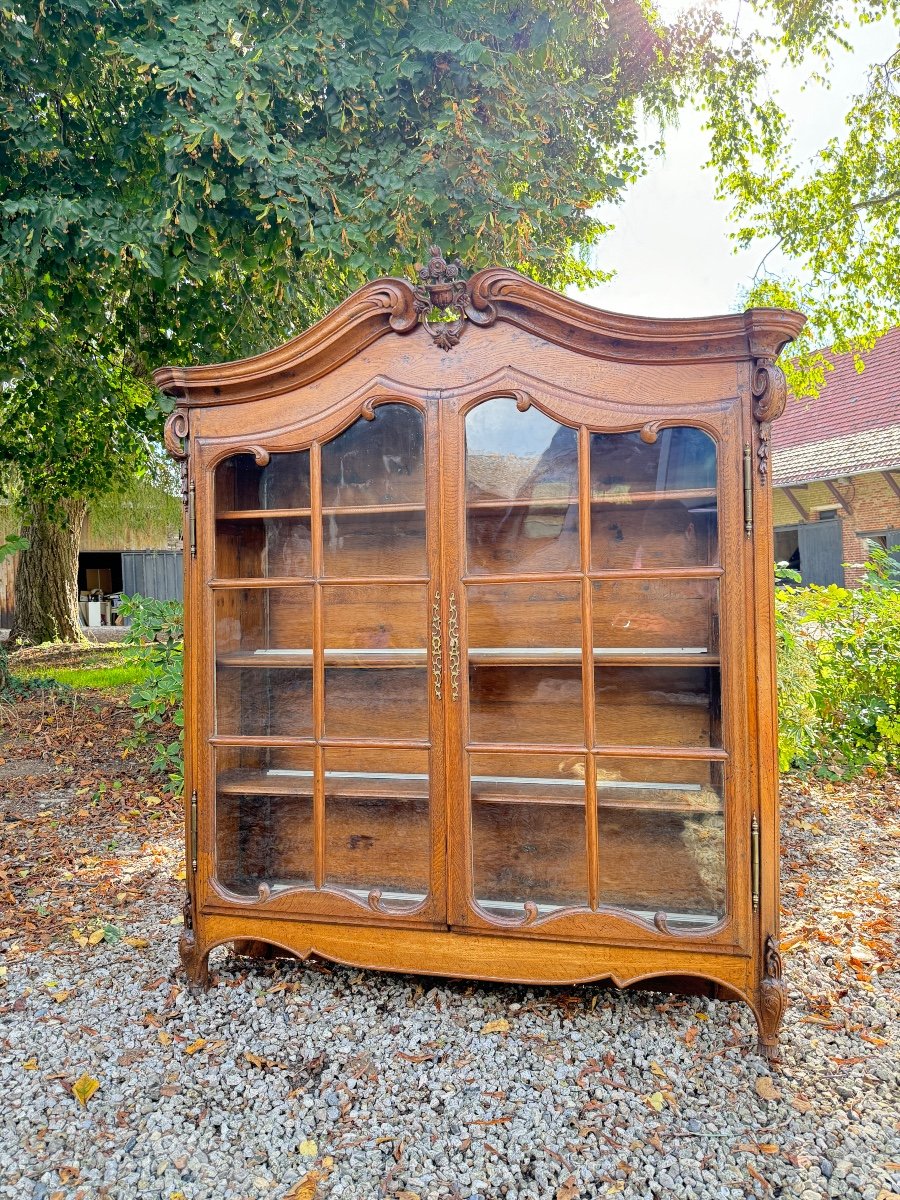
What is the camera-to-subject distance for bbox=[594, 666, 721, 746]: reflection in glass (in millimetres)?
2059

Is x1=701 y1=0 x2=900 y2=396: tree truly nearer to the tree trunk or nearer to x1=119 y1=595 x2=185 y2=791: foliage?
x1=119 y1=595 x2=185 y2=791: foliage

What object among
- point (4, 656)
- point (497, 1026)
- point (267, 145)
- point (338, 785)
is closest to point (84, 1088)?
point (338, 785)

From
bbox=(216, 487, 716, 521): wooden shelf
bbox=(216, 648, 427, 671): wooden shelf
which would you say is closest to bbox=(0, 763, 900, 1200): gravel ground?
bbox=(216, 648, 427, 671): wooden shelf

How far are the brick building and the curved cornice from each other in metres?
8.01

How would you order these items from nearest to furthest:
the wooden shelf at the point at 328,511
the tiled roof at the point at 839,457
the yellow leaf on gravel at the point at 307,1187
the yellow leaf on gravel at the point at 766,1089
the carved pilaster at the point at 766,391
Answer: the yellow leaf on gravel at the point at 307,1187
the yellow leaf on gravel at the point at 766,1089
the carved pilaster at the point at 766,391
the wooden shelf at the point at 328,511
the tiled roof at the point at 839,457

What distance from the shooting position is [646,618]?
82.7 inches

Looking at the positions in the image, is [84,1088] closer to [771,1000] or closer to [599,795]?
[599,795]

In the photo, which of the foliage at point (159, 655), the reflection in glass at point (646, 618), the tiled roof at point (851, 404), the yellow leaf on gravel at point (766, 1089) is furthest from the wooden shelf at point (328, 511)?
the tiled roof at point (851, 404)

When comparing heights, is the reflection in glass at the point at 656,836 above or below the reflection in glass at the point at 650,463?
below

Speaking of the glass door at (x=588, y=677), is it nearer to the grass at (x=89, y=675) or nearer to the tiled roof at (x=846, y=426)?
the grass at (x=89, y=675)

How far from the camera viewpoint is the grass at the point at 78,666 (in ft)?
23.0

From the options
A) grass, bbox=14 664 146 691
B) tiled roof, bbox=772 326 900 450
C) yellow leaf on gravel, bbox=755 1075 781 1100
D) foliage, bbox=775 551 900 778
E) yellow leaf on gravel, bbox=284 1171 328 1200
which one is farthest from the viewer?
tiled roof, bbox=772 326 900 450

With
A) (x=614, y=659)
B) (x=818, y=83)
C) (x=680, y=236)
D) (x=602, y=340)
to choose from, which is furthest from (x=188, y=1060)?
(x=680, y=236)

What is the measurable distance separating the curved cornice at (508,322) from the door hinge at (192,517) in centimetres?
28
